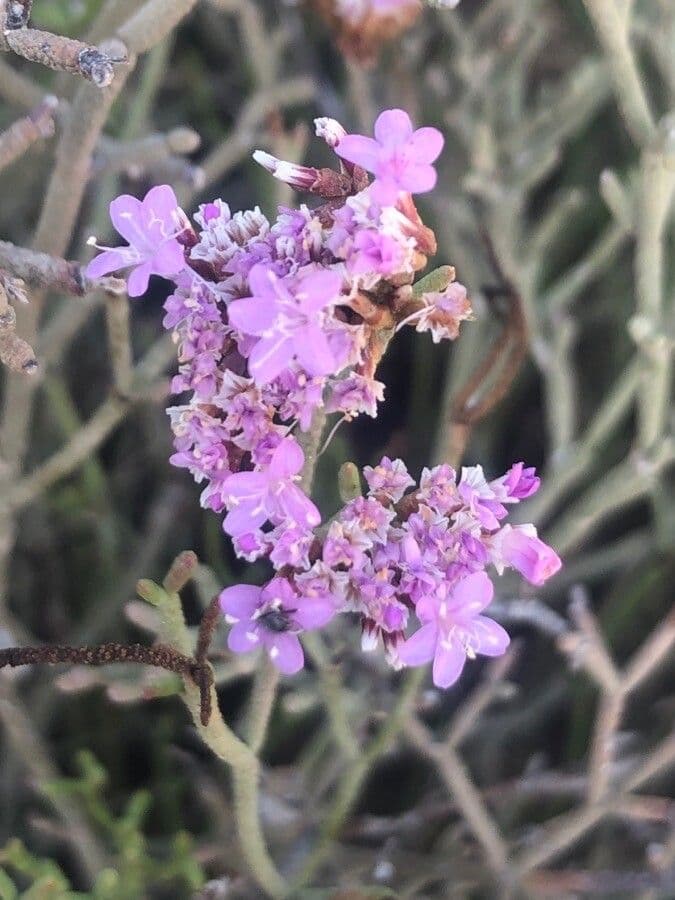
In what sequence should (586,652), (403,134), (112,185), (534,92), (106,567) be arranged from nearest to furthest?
(403,134)
(586,652)
(112,185)
(106,567)
(534,92)

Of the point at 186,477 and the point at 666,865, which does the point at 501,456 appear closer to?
the point at 186,477

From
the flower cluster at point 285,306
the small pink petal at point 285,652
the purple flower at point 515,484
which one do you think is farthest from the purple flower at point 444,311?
the small pink petal at point 285,652

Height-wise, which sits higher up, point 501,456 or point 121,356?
point 501,456

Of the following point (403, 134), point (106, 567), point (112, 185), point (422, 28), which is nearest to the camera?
point (403, 134)

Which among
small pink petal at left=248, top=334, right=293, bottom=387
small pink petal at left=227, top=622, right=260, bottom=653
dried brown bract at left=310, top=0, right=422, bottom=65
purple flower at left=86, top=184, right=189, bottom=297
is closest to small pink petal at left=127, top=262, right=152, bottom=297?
purple flower at left=86, top=184, right=189, bottom=297

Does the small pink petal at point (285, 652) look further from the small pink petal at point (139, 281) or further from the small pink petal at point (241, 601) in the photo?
the small pink petal at point (139, 281)

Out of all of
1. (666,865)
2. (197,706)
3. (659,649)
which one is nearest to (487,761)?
(666,865)

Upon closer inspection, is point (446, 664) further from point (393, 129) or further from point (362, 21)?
point (362, 21)

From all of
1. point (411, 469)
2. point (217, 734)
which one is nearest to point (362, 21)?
point (411, 469)

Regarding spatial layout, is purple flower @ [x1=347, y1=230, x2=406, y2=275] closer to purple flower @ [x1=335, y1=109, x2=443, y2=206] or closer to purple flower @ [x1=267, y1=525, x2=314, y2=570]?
purple flower @ [x1=335, y1=109, x2=443, y2=206]
